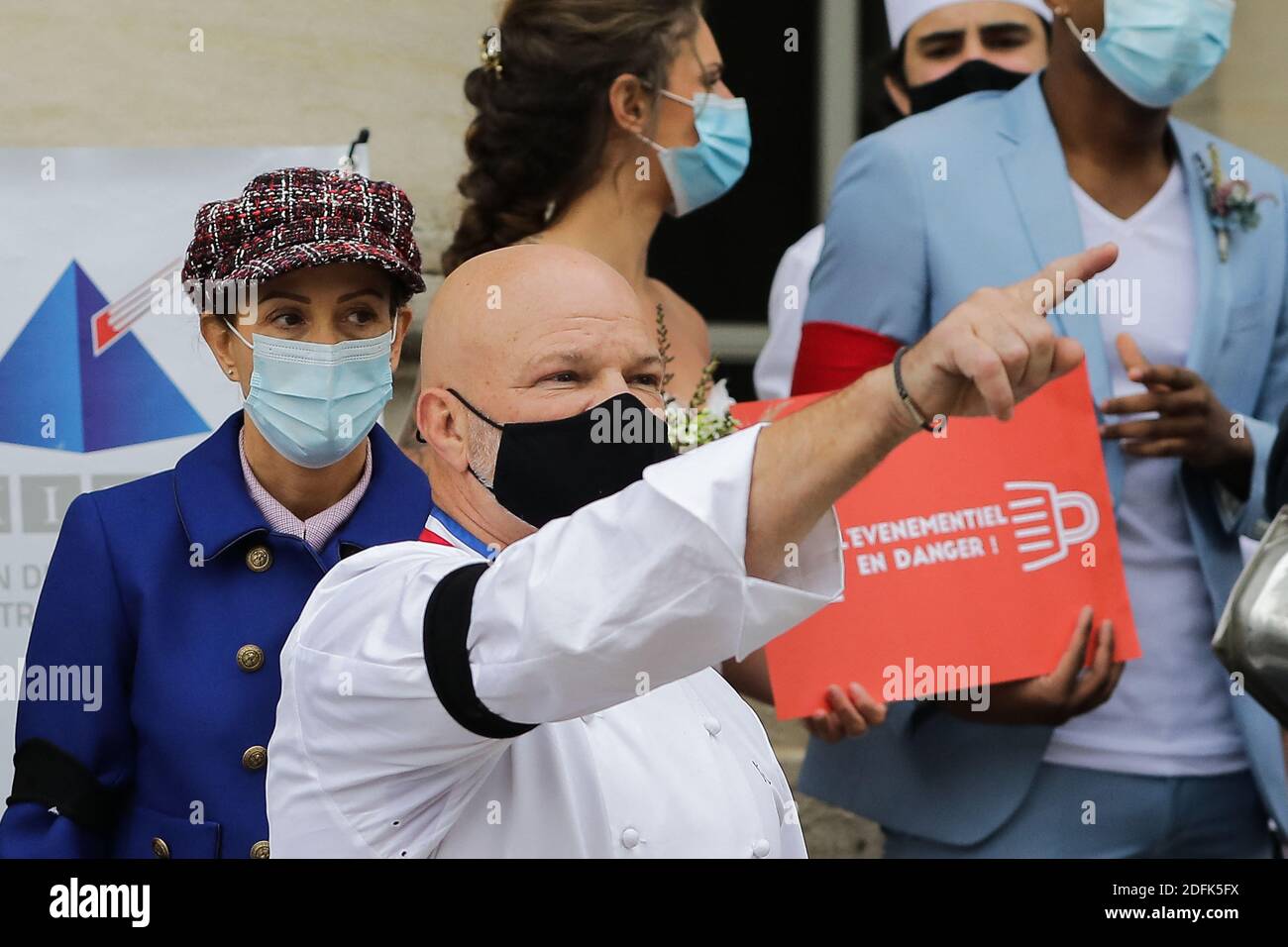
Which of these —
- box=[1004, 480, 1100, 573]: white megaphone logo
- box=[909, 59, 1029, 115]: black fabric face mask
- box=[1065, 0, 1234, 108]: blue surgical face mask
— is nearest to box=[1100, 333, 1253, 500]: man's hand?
box=[1004, 480, 1100, 573]: white megaphone logo

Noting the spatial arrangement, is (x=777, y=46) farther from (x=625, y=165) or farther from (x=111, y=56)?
(x=111, y=56)

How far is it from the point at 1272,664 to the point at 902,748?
1.71 m

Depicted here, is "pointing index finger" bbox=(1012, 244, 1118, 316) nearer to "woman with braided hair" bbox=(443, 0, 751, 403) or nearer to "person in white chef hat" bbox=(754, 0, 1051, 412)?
"woman with braided hair" bbox=(443, 0, 751, 403)

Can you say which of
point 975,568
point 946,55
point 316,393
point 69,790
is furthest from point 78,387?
point 946,55

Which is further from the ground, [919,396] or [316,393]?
[316,393]

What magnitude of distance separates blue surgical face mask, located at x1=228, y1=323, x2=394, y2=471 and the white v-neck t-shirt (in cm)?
149

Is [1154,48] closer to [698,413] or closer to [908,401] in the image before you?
[698,413]

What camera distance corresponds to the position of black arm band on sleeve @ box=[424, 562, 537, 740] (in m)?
1.91

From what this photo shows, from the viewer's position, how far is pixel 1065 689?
3576 mm

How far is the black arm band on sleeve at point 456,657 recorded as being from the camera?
6.27 feet

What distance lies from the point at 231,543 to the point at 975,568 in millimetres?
1479

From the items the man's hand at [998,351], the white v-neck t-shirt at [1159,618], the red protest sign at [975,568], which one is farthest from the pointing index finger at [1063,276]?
the white v-neck t-shirt at [1159,618]

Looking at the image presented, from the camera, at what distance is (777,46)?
4980 millimetres

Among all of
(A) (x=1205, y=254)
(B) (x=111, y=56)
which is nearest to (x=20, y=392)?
(B) (x=111, y=56)
